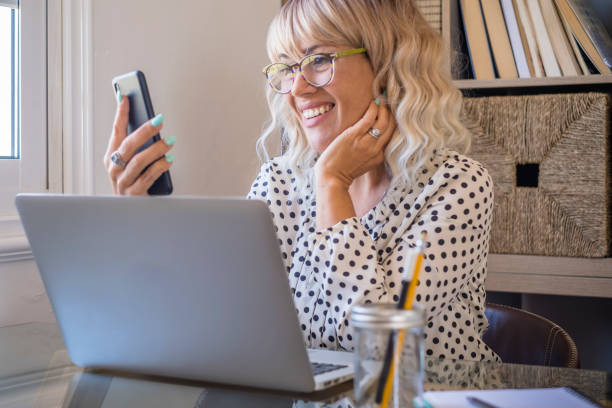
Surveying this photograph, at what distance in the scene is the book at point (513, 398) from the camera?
2.24 ft

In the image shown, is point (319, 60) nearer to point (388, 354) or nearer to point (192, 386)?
point (192, 386)

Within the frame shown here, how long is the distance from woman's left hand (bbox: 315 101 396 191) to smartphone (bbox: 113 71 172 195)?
1.09 ft

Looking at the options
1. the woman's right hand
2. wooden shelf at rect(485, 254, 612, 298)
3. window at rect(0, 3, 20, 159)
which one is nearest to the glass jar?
the woman's right hand

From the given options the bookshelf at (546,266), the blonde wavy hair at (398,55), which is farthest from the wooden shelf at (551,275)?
the blonde wavy hair at (398,55)

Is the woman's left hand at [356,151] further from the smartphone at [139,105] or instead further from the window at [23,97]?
the window at [23,97]

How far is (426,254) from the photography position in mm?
1111

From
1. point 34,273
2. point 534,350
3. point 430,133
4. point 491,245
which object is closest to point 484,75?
point 491,245

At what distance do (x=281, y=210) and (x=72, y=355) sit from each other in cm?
65

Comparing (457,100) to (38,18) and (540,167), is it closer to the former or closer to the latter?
(540,167)

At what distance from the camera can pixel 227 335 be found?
742 millimetres

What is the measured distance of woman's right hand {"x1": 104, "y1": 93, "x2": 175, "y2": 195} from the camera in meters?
0.97

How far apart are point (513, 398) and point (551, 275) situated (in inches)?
48.2

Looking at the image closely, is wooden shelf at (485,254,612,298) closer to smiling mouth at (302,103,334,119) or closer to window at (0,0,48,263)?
smiling mouth at (302,103,334,119)

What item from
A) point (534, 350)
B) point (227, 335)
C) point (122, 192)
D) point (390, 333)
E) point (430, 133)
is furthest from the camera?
point (430, 133)
